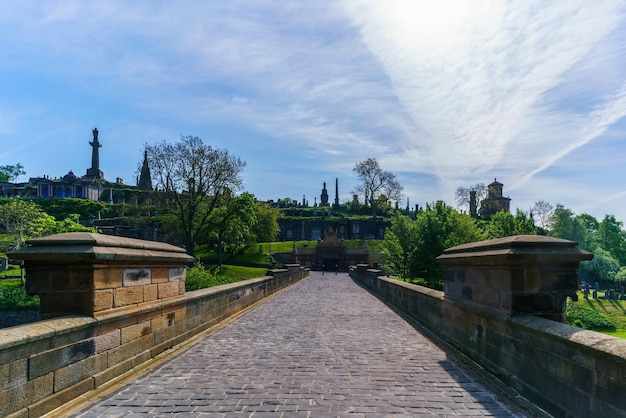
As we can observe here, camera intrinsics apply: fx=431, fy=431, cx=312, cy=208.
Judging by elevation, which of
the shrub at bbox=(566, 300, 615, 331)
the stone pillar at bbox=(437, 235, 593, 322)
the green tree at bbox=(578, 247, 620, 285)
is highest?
the stone pillar at bbox=(437, 235, 593, 322)

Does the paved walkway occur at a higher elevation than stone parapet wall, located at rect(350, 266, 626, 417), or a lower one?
lower

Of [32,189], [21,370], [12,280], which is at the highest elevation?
[32,189]

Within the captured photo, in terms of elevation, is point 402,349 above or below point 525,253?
below

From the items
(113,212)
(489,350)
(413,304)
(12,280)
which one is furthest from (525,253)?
(113,212)

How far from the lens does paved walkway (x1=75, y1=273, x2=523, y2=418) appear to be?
442 centimetres

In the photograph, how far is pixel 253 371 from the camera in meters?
5.94

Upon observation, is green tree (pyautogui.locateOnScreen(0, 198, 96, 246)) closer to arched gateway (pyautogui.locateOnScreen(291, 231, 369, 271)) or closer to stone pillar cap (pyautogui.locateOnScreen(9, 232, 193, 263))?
stone pillar cap (pyautogui.locateOnScreen(9, 232, 193, 263))

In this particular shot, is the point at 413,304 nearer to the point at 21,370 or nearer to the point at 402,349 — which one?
the point at 402,349

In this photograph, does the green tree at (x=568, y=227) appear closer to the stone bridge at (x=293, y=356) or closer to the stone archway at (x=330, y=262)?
the stone archway at (x=330, y=262)

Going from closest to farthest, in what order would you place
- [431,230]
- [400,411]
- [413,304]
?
[400,411] → [413,304] → [431,230]

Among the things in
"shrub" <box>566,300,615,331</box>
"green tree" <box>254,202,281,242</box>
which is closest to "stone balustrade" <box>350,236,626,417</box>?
"shrub" <box>566,300,615,331</box>

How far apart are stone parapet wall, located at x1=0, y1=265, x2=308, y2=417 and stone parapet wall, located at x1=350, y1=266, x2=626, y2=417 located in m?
4.81

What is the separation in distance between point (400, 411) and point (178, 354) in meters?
4.03

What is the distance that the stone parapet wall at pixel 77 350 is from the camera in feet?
12.2
